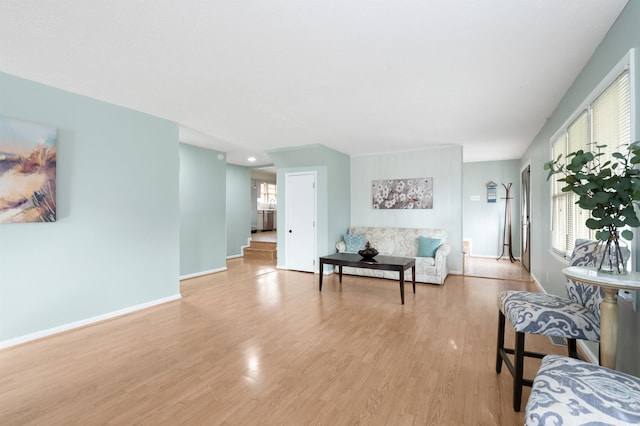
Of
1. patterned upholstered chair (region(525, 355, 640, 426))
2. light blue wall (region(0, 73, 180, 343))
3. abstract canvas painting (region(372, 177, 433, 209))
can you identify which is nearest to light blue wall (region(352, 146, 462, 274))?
abstract canvas painting (region(372, 177, 433, 209))

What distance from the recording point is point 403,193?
6.09 meters

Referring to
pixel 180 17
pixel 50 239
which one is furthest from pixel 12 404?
pixel 180 17

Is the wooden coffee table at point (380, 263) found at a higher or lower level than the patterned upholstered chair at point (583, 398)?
lower

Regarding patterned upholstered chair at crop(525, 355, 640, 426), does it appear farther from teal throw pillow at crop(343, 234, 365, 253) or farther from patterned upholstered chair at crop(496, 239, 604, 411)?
teal throw pillow at crop(343, 234, 365, 253)

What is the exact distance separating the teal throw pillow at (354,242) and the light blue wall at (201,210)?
265cm

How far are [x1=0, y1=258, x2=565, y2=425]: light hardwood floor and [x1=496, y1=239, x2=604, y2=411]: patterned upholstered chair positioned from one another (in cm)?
40

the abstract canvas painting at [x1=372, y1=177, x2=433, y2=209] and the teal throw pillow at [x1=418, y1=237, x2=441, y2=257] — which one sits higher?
the abstract canvas painting at [x1=372, y1=177, x2=433, y2=209]

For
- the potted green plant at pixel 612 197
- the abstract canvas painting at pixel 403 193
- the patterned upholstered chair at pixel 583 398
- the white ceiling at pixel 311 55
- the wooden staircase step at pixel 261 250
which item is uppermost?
the white ceiling at pixel 311 55

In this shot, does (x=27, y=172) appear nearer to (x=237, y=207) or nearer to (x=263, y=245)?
(x=237, y=207)

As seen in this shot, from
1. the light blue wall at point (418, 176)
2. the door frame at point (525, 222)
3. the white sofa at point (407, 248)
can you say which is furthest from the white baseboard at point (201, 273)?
the door frame at point (525, 222)

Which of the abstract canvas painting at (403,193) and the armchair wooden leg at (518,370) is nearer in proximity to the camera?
the armchair wooden leg at (518,370)

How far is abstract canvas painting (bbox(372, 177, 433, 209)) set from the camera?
19.2ft

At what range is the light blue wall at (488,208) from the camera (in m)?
7.45

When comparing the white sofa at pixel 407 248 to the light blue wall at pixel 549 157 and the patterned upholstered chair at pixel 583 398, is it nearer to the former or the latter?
the light blue wall at pixel 549 157
